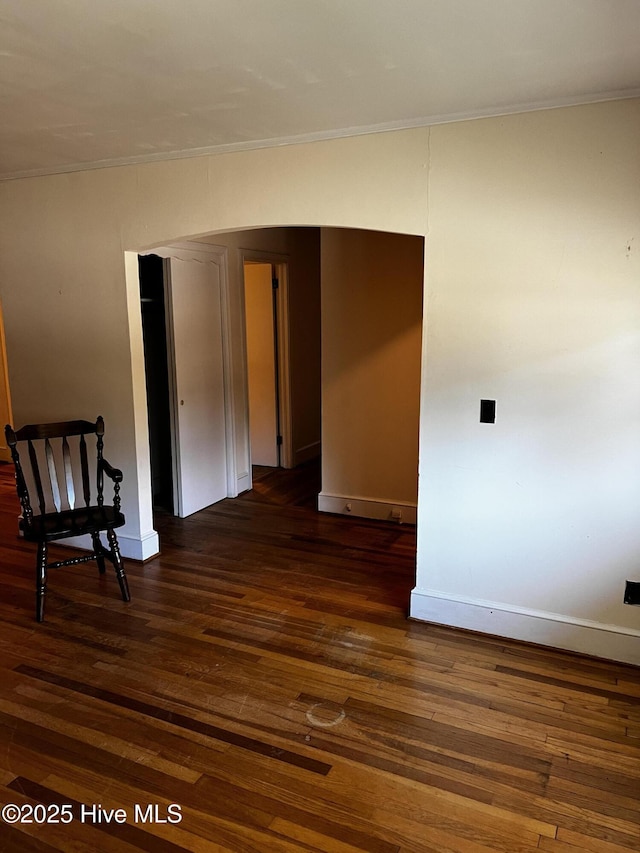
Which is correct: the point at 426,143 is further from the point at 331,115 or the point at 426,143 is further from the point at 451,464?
the point at 451,464

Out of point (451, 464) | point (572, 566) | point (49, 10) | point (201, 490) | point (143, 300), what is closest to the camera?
point (49, 10)

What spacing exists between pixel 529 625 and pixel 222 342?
3.28 metres

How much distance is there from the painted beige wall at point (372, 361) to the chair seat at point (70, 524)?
190 centimetres

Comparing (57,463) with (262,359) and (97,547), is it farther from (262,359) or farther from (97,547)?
(262,359)

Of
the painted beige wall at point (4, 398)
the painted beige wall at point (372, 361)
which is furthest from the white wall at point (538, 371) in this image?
the painted beige wall at point (4, 398)

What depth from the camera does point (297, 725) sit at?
2369 mm

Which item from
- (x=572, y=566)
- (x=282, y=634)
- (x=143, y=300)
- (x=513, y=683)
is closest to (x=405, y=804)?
(x=513, y=683)

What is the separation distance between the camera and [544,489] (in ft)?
9.25

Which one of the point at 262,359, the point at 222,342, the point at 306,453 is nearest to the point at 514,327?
the point at 222,342

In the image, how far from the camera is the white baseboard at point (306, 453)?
21.1 feet

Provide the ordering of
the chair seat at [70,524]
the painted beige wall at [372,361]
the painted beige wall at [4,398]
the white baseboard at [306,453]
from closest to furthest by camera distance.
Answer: the chair seat at [70,524], the painted beige wall at [372,361], the white baseboard at [306,453], the painted beige wall at [4,398]

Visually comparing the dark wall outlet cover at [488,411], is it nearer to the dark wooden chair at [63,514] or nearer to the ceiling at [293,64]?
the ceiling at [293,64]

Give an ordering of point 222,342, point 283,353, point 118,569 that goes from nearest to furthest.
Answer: point 118,569, point 222,342, point 283,353

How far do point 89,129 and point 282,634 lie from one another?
8.66 ft
